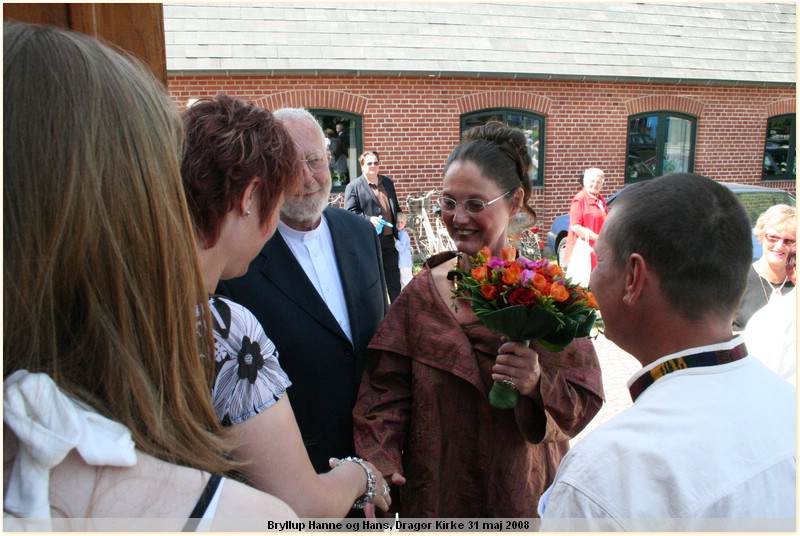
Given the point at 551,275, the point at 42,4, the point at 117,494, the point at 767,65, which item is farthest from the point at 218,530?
the point at 767,65

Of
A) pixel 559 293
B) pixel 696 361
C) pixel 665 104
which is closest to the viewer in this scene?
pixel 696 361

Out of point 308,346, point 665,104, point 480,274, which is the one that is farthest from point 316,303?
point 665,104

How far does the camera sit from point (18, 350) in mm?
937

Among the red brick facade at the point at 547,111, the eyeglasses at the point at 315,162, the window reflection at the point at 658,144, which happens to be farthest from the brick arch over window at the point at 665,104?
the eyeglasses at the point at 315,162

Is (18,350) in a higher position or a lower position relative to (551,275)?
higher

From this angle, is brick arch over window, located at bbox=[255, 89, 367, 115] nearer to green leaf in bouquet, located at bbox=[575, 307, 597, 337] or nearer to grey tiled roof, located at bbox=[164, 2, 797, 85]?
grey tiled roof, located at bbox=[164, 2, 797, 85]

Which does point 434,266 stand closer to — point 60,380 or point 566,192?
point 60,380

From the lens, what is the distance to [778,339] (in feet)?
10.3

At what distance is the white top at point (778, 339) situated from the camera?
3.10 metres

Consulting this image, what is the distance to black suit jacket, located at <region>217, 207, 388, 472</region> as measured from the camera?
2.38m

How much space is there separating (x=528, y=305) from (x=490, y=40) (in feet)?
38.7

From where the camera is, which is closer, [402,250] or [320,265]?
[320,265]

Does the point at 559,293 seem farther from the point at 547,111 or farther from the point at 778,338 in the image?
the point at 547,111

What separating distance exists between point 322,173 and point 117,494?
2.04m
